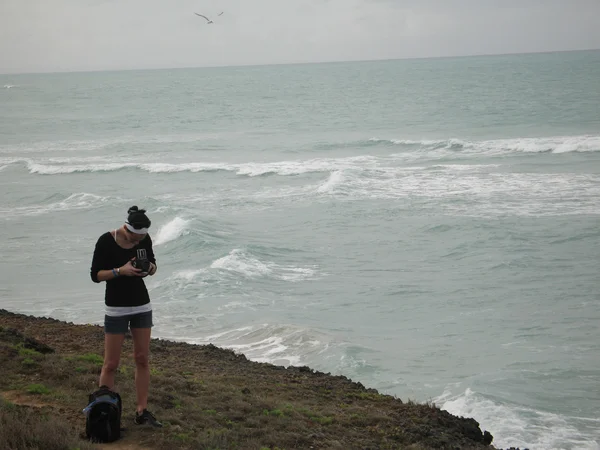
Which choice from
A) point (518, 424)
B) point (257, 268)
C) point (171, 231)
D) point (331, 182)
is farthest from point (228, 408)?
point (331, 182)

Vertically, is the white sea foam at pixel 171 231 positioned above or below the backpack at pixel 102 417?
above

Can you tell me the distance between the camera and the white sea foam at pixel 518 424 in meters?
10.4

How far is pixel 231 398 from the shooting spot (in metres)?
8.63

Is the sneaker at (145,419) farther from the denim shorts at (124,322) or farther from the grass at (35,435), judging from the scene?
the denim shorts at (124,322)

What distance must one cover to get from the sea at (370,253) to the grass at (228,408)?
7.81 ft

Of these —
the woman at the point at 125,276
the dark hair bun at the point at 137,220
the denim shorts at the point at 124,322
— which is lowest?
Answer: the denim shorts at the point at 124,322

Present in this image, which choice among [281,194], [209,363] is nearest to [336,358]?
[209,363]

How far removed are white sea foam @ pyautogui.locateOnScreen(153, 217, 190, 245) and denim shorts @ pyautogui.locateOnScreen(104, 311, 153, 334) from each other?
744 inches

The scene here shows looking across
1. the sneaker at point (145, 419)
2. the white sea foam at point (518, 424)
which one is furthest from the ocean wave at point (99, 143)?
the sneaker at point (145, 419)

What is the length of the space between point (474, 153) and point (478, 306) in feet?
101

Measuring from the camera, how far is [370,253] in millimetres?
23219

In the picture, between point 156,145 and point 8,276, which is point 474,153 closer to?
point 156,145

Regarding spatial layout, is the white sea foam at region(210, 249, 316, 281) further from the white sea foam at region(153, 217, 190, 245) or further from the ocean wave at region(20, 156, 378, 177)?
the ocean wave at region(20, 156, 378, 177)

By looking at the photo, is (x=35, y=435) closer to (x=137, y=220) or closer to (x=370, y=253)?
(x=137, y=220)
